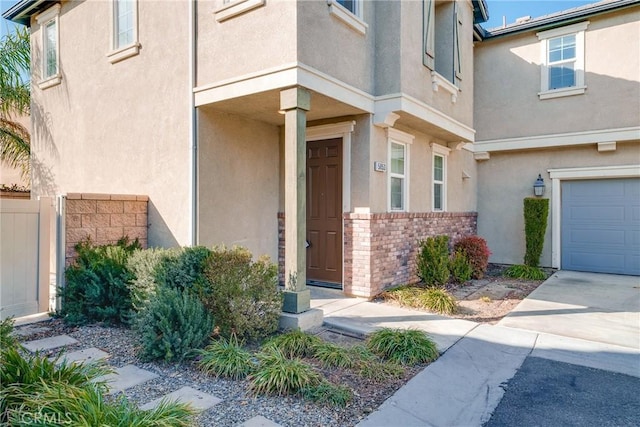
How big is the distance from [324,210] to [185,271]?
3.50 meters

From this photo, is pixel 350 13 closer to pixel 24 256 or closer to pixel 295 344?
pixel 295 344

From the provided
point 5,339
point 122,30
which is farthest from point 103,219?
point 122,30

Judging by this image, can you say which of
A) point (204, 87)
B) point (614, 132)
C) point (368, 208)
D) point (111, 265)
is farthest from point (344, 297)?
point (614, 132)

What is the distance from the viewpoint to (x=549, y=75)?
10.9m

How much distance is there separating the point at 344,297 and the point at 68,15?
345 inches

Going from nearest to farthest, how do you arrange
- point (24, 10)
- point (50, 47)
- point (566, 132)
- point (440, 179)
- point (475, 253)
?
point (475, 253)
point (50, 47)
point (24, 10)
point (440, 179)
point (566, 132)

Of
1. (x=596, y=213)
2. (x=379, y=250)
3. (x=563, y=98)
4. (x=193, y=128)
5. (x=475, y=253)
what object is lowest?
(x=475, y=253)

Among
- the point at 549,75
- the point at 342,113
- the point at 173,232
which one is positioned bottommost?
the point at 173,232

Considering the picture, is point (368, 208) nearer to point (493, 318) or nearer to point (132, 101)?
point (493, 318)

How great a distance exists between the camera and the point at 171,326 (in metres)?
4.34

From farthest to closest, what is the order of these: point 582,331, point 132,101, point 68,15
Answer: point 68,15 < point 132,101 < point 582,331

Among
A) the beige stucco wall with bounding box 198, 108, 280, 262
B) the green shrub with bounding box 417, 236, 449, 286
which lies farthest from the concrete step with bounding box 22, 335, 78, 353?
the green shrub with bounding box 417, 236, 449, 286

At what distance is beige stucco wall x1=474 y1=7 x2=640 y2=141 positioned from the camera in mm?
9812

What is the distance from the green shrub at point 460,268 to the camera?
8859 mm
